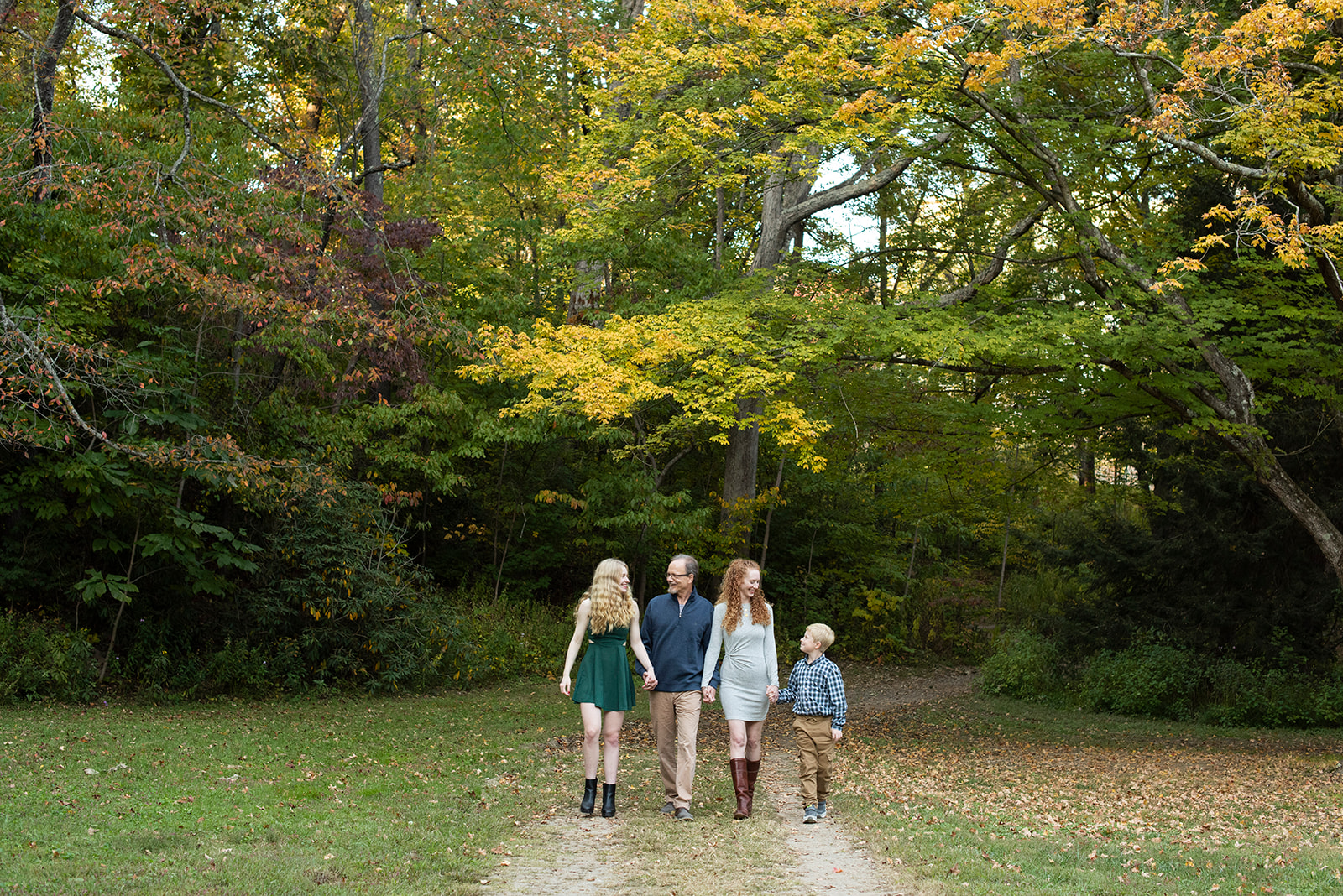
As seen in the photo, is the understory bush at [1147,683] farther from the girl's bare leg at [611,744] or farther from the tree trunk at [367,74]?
the tree trunk at [367,74]

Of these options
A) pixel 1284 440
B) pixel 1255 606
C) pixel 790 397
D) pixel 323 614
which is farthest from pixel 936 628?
pixel 323 614

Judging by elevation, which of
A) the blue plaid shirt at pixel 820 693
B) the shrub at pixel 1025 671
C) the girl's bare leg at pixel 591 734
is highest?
the blue plaid shirt at pixel 820 693

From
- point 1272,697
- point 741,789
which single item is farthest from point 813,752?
point 1272,697

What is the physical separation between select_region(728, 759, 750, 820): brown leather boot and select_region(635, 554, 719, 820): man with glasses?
29 centimetres

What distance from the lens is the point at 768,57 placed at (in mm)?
13188

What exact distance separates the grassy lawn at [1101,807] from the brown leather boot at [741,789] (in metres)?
0.79

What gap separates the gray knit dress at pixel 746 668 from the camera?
6832 mm

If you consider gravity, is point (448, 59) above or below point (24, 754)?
above

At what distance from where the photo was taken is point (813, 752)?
7105 mm

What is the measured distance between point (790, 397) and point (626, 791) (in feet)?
25.3

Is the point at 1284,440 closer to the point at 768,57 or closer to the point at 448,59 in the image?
the point at 768,57

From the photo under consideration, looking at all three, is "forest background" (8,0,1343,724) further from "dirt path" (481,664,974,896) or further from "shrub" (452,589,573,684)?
"dirt path" (481,664,974,896)

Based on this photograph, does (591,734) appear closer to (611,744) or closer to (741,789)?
(611,744)

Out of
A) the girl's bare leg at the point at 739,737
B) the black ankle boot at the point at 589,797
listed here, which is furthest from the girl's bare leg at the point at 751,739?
the black ankle boot at the point at 589,797
